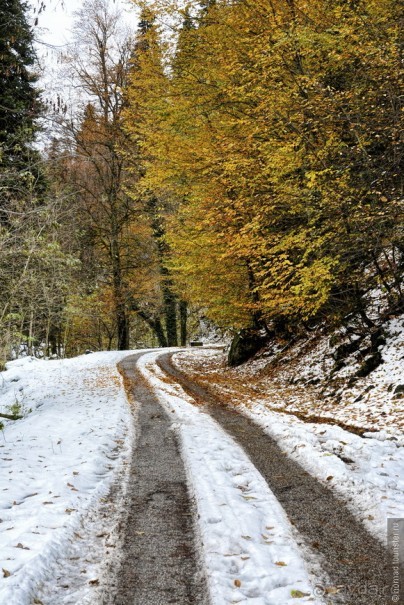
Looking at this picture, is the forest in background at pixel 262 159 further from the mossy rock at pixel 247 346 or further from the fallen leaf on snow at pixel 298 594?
the fallen leaf on snow at pixel 298 594

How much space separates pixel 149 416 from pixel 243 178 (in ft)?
19.8

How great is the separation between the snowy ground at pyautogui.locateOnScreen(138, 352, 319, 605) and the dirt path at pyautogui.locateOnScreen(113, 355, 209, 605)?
0.50ft

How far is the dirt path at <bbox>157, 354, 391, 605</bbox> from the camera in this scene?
330cm

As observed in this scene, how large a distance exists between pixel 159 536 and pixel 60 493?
5.35 ft

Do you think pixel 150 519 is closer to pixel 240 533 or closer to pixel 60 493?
pixel 240 533

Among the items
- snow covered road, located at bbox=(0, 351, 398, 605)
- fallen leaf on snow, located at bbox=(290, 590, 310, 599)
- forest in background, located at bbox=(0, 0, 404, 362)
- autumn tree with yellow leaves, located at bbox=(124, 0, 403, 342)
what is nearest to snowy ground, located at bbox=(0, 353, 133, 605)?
snow covered road, located at bbox=(0, 351, 398, 605)

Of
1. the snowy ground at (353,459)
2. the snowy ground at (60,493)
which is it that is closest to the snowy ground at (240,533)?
the snowy ground at (353,459)

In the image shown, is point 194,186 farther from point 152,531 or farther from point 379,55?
point 152,531

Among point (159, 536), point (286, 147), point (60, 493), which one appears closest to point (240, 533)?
point (159, 536)

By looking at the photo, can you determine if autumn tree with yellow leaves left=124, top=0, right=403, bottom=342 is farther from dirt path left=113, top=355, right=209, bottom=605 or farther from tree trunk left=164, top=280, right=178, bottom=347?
tree trunk left=164, top=280, right=178, bottom=347

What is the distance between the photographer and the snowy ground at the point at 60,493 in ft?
11.5

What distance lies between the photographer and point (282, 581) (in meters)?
3.41

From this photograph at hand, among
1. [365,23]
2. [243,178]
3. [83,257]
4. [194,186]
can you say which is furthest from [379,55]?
[83,257]

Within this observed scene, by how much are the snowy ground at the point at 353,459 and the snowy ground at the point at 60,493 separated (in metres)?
2.67
